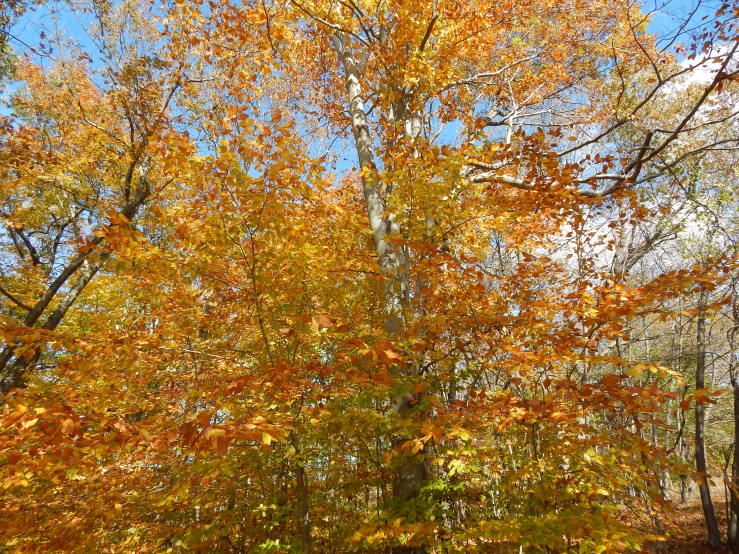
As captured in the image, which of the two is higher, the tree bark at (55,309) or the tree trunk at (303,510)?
the tree bark at (55,309)

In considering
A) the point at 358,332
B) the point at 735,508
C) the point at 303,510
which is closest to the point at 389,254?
the point at 358,332

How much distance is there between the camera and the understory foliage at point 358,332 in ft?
9.66

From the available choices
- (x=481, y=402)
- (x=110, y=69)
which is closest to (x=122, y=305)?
(x=110, y=69)

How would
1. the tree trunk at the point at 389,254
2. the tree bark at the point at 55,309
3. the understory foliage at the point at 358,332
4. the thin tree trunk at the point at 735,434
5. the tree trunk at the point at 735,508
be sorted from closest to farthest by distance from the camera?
the understory foliage at the point at 358,332
the tree trunk at the point at 389,254
the tree bark at the point at 55,309
the thin tree trunk at the point at 735,434
the tree trunk at the point at 735,508

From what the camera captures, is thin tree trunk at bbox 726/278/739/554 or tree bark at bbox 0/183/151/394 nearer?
tree bark at bbox 0/183/151/394

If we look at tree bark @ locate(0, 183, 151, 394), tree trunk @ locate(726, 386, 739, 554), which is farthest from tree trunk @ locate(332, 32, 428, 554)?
tree trunk @ locate(726, 386, 739, 554)

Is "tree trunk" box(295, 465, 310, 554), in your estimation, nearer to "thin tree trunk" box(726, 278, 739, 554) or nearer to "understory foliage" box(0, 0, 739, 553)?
"understory foliage" box(0, 0, 739, 553)

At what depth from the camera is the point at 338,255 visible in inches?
196

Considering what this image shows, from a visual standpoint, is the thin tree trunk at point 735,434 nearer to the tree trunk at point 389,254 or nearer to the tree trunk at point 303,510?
the tree trunk at point 389,254

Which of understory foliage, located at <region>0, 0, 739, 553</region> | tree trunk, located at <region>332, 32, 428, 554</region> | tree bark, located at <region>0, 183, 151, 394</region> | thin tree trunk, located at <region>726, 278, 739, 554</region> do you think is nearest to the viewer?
understory foliage, located at <region>0, 0, 739, 553</region>

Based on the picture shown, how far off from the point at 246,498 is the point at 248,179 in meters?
3.62

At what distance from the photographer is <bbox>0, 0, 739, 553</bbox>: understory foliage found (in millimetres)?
2943

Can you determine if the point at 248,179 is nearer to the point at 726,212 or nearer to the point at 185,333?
the point at 185,333

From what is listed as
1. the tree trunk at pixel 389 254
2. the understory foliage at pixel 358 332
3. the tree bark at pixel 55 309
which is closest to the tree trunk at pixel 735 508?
the understory foliage at pixel 358 332
